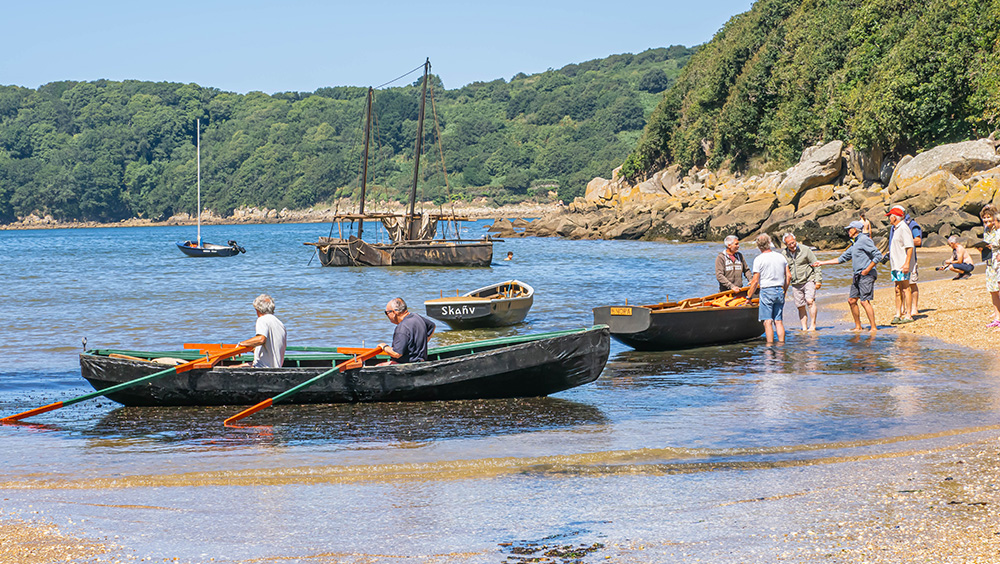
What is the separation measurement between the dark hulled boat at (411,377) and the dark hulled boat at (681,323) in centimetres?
346

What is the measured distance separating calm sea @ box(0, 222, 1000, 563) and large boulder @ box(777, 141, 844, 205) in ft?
112

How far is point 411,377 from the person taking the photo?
1096 cm

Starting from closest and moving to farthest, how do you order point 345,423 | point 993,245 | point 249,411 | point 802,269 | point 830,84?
point 345,423
point 249,411
point 993,245
point 802,269
point 830,84

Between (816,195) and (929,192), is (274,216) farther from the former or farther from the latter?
(929,192)

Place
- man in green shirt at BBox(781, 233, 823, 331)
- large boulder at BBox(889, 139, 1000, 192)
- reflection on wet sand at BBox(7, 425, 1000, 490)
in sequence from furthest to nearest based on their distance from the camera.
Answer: large boulder at BBox(889, 139, 1000, 192) → man in green shirt at BBox(781, 233, 823, 331) → reflection on wet sand at BBox(7, 425, 1000, 490)

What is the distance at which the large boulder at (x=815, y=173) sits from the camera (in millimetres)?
49312

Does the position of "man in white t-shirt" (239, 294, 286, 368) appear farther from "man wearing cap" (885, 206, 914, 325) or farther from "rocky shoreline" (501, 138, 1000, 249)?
"rocky shoreline" (501, 138, 1000, 249)

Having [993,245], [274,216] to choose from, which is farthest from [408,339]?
[274,216]

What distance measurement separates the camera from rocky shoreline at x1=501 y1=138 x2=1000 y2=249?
116ft

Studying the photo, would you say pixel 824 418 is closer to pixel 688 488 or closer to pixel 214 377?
pixel 688 488

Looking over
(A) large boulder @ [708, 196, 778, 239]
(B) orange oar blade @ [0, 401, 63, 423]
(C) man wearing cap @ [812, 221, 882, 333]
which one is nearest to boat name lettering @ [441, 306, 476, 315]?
(C) man wearing cap @ [812, 221, 882, 333]

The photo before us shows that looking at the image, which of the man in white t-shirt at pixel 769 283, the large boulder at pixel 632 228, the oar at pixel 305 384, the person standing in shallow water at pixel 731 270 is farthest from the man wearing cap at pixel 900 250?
the large boulder at pixel 632 228

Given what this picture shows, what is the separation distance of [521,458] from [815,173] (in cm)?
4494

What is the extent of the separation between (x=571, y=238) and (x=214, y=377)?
65.8 meters
